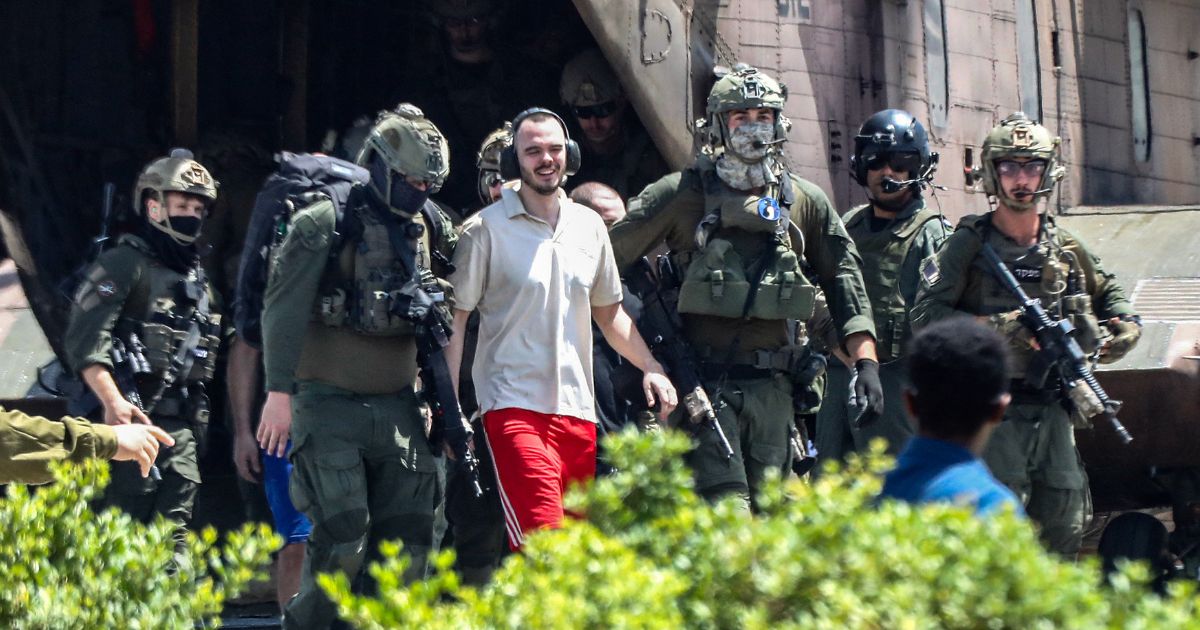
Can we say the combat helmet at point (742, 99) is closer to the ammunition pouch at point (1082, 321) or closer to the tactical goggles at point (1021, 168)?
the tactical goggles at point (1021, 168)

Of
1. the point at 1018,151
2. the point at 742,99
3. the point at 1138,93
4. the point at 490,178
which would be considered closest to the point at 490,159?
the point at 490,178

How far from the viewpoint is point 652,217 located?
740cm

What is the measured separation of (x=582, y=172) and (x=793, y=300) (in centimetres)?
318

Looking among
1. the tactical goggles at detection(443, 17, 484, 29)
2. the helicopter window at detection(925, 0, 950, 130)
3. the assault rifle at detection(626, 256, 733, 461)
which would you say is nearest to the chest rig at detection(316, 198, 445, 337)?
the assault rifle at detection(626, 256, 733, 461)

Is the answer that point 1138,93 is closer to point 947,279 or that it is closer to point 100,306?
point 947,279

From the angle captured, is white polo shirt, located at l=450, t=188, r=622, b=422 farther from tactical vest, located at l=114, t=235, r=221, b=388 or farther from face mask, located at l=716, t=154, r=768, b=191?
tactical vest, located at l=114, t=235, r=221, b=388

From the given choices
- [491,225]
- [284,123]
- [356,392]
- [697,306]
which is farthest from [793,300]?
[284,123]

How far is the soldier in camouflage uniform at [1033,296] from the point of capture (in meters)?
7.55

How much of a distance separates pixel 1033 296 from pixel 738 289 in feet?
4.13

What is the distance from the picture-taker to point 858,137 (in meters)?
8.55

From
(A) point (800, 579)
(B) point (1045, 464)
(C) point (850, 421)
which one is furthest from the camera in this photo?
(C) point (850, 421)

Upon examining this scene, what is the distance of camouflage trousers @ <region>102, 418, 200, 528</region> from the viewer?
8.05m

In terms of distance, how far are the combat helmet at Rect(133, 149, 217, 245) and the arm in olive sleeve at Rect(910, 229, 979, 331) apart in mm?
3081

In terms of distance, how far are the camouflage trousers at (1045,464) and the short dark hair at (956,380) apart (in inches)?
130
